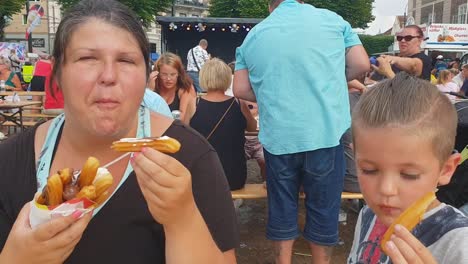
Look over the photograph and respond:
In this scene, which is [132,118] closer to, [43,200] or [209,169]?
[209,169]

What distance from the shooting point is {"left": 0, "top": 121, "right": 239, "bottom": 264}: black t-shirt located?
1.35m

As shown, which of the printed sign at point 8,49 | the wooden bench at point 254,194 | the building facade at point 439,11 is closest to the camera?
the wooden bench at point 254,194

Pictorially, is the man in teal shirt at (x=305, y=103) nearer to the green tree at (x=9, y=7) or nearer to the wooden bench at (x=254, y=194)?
the wooden bench at (x=254, y=194)

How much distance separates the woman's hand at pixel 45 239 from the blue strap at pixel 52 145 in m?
0.26

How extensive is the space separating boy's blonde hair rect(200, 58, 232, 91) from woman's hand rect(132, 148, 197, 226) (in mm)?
2801

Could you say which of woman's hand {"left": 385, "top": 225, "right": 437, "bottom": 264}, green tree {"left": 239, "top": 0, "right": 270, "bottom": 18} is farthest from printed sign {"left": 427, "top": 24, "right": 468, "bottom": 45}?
woman's hand {"left": 385, "top": 225, "right": 437, "bottom": 264}

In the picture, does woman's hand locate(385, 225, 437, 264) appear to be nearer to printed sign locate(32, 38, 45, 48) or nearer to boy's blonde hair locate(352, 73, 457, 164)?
boy's blonde hair locate(352, 73, 457, 164)

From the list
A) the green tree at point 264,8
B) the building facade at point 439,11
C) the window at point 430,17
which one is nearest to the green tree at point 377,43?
the green tree at point 264,8

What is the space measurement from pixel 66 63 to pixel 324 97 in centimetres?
171

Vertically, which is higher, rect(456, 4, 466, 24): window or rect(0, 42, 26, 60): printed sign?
rect(456, 4, 466, 24): window

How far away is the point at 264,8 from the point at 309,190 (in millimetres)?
41668

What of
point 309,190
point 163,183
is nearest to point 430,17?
point 309,190

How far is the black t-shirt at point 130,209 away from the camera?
1346mm

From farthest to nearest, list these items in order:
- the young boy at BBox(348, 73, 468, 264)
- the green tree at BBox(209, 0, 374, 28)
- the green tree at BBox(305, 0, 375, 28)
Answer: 1. the green tree at BBox(209, 0, 374, 28)
2. the green tree at BBox(305, 0, 375, 28)
3. the young boy at BBox(348, 73, 468, 264)
